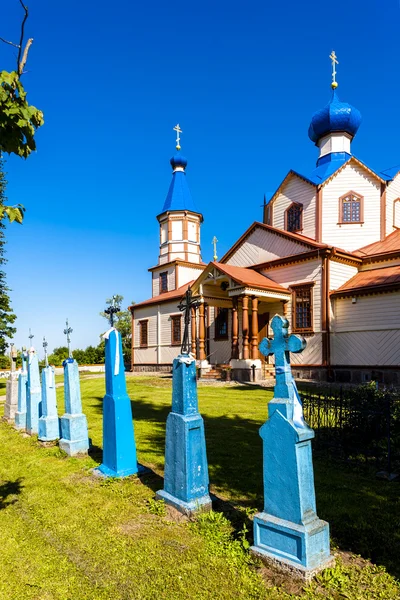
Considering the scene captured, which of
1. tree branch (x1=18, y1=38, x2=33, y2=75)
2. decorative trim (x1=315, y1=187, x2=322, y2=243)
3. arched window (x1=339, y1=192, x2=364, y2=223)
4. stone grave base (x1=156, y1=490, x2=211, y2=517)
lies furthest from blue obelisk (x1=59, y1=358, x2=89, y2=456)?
arched window (x1=339, y1=192, x2=364, y2=223)

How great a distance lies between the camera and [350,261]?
19.5 m

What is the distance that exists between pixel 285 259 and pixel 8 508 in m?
17.3

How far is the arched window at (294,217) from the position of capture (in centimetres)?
2219

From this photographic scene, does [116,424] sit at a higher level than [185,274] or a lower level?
lower

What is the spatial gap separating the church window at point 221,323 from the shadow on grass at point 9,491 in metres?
18.7

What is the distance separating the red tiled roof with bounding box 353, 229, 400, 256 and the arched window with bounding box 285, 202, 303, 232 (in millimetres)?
3362

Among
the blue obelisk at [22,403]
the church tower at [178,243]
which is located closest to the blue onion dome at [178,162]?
the church tower at [178,243]

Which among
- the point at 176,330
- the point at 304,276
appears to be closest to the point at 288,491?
the point at 304,276

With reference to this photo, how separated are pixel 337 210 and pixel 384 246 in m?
3.10

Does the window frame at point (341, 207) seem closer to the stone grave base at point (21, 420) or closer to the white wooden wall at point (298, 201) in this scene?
the white wooden wall at point (298, 201)

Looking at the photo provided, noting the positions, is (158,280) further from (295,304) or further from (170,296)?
(295,304)

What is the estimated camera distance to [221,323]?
24.9 meters

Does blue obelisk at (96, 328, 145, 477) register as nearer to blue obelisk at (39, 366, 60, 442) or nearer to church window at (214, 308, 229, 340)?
blue obelisk at (39, 366, 60, 442)

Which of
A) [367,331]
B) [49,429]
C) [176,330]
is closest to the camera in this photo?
[49,429]
